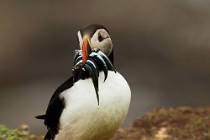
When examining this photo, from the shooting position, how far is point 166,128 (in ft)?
19.6

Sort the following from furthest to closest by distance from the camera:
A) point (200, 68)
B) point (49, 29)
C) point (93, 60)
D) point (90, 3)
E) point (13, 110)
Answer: point (90, 3), point (49, 29), point (200, 68), point (13, 110), point (93, 60)

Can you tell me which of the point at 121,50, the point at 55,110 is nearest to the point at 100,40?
the point at 55,110

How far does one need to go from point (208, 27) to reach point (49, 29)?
274cm

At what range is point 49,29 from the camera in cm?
1135

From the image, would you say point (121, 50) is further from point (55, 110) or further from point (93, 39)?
point (93, 39)

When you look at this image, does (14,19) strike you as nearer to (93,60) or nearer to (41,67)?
(41,67)

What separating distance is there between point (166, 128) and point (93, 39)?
7.14 ft

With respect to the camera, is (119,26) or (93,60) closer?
(93,60)

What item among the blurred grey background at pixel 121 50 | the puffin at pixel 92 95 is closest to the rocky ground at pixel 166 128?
the puffin at pixel 92 95

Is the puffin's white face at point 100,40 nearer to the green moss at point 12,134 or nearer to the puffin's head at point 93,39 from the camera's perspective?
the puffin's head at point 93,39

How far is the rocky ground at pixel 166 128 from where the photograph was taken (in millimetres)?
5645

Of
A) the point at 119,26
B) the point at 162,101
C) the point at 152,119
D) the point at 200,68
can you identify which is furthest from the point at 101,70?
the point at 119,26

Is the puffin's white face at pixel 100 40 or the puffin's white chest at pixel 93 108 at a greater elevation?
the puffin's white face at pixel 100 40

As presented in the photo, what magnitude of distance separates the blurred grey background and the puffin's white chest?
346 centimetres
